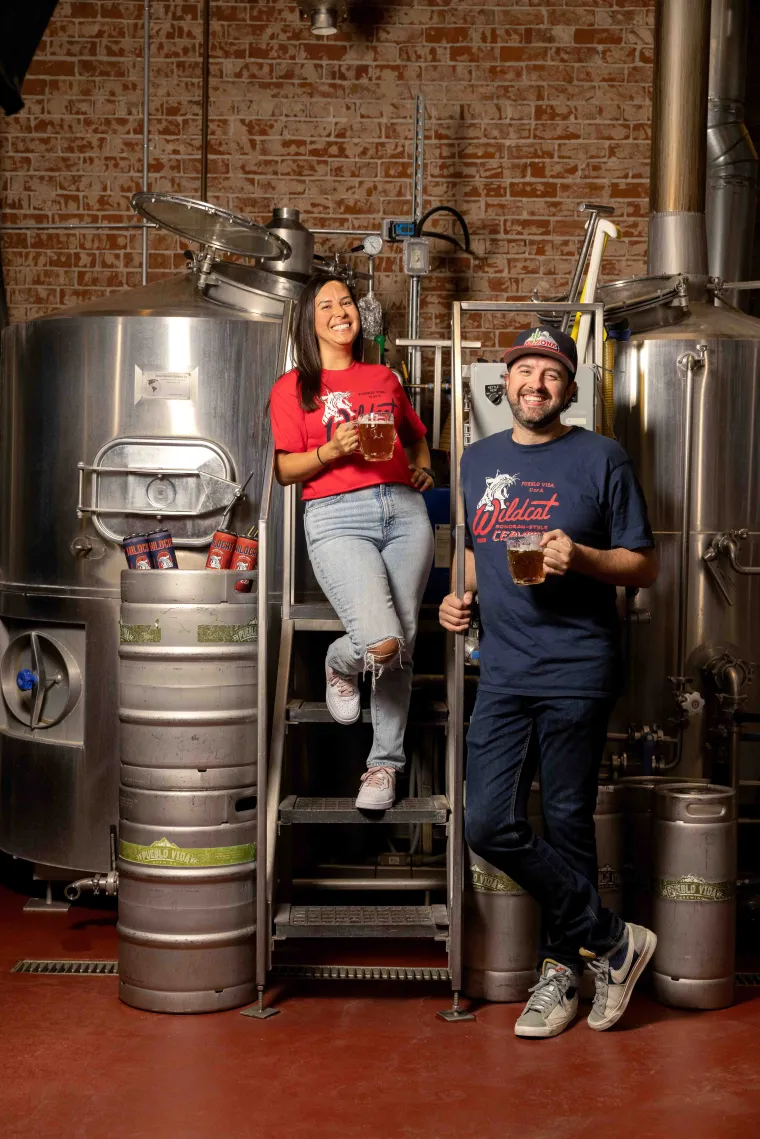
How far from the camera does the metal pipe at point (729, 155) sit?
18.4 ft

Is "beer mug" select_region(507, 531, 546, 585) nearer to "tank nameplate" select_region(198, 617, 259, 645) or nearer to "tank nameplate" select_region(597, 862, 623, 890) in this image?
"tank nameplate" select_region(198, 617, 259, 645)

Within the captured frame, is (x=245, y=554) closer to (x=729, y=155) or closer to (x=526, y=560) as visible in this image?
(x=526, y=560)

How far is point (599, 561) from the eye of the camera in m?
3.13

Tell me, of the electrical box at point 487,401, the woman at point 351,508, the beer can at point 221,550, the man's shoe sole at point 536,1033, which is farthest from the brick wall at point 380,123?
the man's shoe sole at point 536,1033

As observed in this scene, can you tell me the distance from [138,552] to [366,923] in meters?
1.37

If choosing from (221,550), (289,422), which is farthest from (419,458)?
(221,550)

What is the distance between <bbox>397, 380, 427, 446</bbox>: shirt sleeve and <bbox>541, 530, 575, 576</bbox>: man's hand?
0.86 m

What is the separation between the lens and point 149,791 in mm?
3594

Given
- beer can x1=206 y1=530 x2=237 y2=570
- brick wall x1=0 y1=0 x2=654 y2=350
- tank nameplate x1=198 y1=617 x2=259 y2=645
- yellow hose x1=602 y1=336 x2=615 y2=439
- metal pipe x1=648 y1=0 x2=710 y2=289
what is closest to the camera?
tank nameplate x1=198 y1=617 x2=259 y2=645

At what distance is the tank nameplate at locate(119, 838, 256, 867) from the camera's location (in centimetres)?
356

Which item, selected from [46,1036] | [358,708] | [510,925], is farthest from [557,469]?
[46,1036]

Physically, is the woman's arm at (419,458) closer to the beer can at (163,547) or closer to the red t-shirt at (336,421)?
the red t-shirt at (336,421)

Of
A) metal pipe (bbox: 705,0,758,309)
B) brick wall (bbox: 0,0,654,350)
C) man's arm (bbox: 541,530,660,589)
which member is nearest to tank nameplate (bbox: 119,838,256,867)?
man's arm (bbox: 541,530,660,589)

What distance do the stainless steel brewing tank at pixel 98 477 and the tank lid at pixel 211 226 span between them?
0.60 ft
